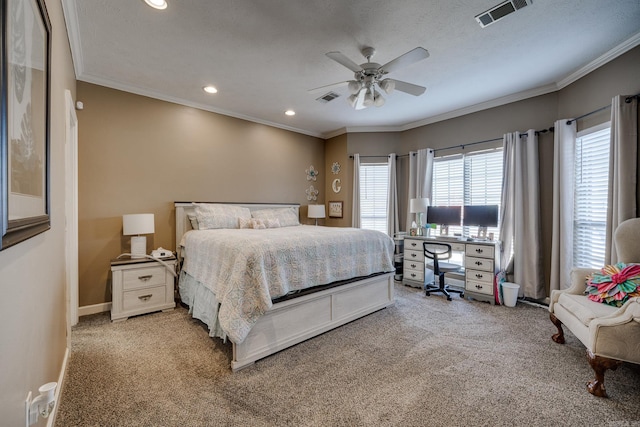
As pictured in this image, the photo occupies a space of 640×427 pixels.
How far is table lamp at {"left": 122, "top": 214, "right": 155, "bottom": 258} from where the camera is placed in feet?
10.2

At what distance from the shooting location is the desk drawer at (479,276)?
11.8 feet

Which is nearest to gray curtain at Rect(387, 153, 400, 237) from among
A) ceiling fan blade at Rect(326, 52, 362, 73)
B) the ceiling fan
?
the ceiling fan

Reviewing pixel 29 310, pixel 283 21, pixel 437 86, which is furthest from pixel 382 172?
pixel 29 310

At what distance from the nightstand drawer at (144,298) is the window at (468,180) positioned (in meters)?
4.33

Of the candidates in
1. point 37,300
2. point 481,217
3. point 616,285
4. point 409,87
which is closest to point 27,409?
point 37,300

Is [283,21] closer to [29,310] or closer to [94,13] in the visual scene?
[94,13]

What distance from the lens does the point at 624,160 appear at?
2523mm

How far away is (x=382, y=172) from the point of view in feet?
17.3

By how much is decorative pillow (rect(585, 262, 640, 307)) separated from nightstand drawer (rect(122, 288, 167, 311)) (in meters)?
4.30

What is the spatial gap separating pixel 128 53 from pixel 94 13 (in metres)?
0.55

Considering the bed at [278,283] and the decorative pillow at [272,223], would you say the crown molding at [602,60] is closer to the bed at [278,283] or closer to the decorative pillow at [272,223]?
the bed at [278,283]

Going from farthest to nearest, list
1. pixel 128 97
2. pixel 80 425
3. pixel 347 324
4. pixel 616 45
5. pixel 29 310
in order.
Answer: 1. pixel 128 97
2. pixel 347 324
3. pixel 616 45
4. pixel 80 425
5. pixel 29 310

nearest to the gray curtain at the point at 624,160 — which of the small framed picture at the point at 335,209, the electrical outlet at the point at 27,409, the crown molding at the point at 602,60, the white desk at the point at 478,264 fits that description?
the crown molding at the point at 602,60

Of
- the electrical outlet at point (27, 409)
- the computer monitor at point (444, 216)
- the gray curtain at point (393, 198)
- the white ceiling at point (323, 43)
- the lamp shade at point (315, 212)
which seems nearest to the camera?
the electrical outlet at point (27, 409)
